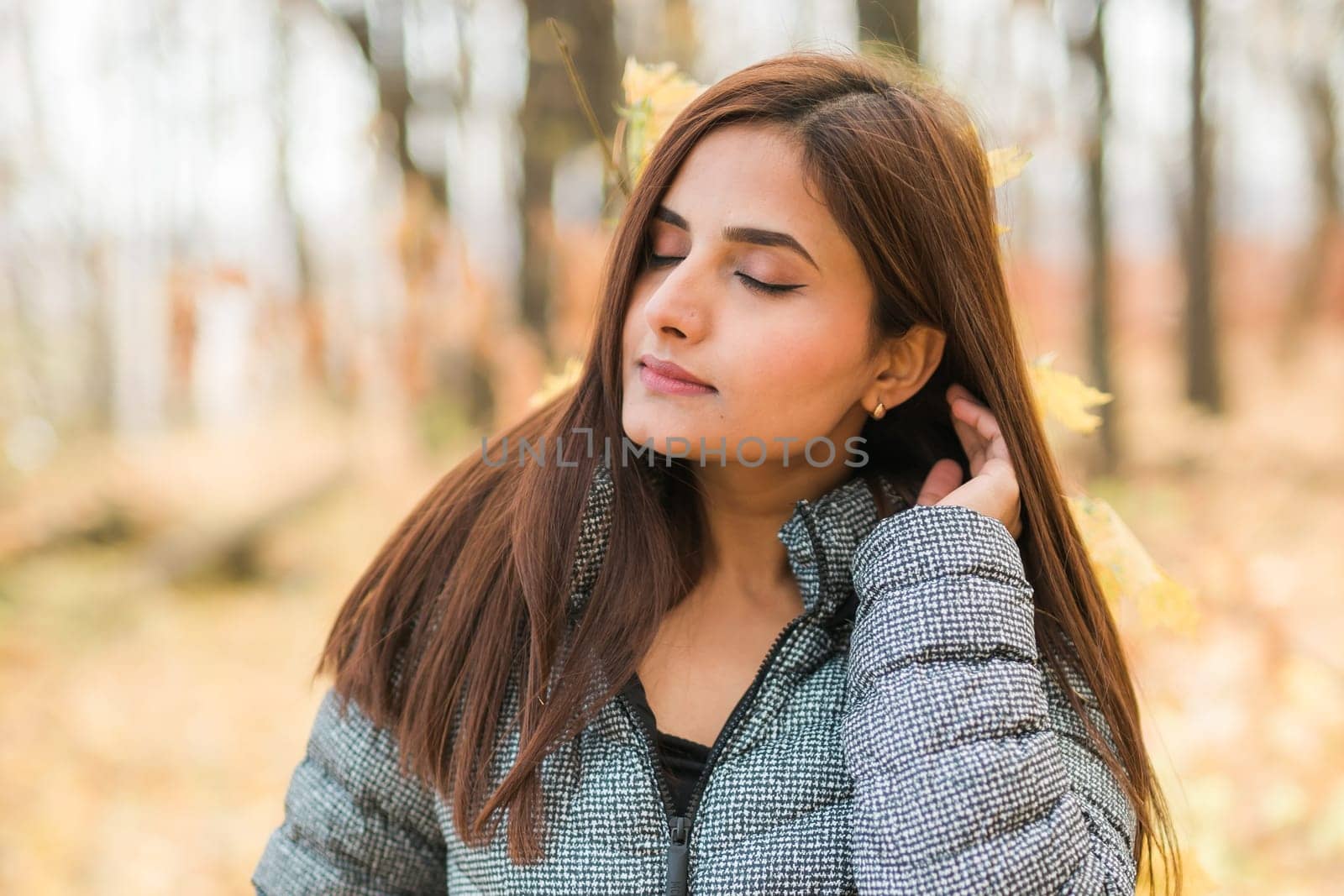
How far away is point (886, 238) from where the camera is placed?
1.65 metres

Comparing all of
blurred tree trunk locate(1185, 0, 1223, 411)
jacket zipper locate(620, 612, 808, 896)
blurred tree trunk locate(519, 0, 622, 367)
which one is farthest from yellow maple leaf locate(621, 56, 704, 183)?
blurred tree trunk locate(1185, 0, 1223, 411)

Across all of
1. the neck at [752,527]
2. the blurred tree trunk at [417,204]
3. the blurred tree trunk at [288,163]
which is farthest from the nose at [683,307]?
the blurred tree trunk at [288,163]

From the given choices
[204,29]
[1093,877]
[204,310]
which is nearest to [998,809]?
[1093,877]

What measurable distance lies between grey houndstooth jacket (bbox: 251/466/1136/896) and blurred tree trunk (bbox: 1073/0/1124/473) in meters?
6.10

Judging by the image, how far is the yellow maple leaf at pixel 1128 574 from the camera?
192cm

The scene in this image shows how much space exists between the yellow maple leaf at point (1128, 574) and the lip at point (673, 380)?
2.51 ft

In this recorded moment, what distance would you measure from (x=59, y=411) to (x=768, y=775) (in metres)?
7.44

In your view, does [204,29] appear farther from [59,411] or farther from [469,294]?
[469,294]

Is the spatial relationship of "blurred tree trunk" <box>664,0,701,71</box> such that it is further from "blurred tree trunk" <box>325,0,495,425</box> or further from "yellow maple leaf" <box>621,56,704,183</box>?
"yellow maple leaf" <box>621,56,704,183</box>

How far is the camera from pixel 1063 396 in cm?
200

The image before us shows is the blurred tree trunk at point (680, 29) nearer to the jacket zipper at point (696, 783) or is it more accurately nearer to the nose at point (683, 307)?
the nose at point (683, 307)

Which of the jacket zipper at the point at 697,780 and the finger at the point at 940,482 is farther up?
the finger at the point at 940,482

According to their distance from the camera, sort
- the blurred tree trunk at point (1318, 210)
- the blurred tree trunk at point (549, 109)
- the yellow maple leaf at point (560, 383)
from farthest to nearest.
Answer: the blurred tree trunk at point (1318, 210)
the blurred tree trunk at point (549, 109)
the yellow maple leaf at point (560, 383)

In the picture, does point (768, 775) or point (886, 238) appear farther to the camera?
point (886, 238)
